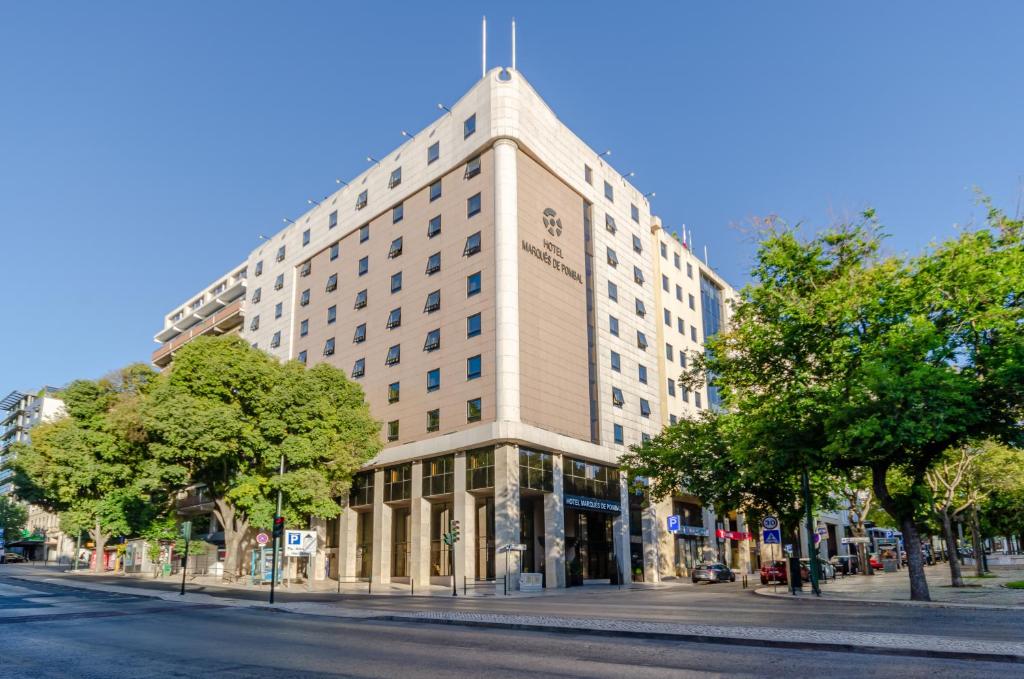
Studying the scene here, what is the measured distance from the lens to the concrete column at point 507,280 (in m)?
41.6

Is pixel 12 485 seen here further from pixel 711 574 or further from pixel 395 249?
pixel 711 574

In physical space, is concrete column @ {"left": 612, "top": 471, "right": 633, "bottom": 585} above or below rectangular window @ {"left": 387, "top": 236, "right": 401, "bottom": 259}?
below

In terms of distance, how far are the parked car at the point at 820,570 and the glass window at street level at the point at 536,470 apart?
571 inches

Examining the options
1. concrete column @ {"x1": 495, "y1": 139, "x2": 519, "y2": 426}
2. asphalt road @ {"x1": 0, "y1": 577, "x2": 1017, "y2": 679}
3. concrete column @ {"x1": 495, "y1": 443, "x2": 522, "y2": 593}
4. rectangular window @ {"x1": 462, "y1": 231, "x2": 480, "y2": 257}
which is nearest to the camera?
asphalt road @ {"x1": 0, "y1": 577, "x2": 1017, "y2": 679}

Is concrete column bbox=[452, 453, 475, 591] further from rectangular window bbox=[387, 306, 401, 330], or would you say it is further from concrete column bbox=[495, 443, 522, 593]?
rectangular window bbox=[387, 306, 401, 330]

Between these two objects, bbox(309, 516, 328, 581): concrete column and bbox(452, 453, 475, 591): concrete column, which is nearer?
bbox(452, 453, 475, 591): concrete column

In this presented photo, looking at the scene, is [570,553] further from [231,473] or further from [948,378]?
[948,378]

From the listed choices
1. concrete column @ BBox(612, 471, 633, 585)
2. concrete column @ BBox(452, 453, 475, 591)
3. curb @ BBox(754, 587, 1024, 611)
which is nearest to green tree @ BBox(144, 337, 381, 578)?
concrete column @ BBox(452, 453, 475, 591)

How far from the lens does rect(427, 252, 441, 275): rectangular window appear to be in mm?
48266

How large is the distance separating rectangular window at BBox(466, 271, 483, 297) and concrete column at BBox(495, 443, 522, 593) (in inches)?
390

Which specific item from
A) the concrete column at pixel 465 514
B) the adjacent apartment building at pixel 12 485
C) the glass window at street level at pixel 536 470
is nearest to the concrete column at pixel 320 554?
the concrete column at pixel 465 514

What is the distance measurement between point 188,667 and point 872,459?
893 inches

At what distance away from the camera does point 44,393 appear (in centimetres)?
13500

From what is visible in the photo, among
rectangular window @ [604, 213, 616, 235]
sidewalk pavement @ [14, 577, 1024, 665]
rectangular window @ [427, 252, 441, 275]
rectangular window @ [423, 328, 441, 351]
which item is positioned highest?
rectangular window @ [604, 213, 616, 235]
